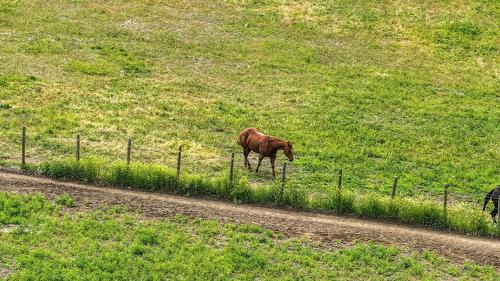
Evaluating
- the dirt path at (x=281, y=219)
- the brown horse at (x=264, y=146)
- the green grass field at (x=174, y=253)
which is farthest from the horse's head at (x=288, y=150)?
the green grass field at (x=174, y=253)

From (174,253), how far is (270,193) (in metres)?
6.05

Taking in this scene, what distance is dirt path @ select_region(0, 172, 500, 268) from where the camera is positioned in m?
29.8

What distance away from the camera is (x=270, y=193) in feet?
108

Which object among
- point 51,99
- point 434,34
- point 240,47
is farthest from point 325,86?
point 51,99

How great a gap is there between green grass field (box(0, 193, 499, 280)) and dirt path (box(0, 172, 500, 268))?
61cm

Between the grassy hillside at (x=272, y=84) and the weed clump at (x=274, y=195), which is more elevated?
the grassy hillside at (x=272, y=84)

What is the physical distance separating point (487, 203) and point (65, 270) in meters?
17.2

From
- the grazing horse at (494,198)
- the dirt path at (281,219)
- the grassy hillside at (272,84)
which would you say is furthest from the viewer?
the grassy hillside at (272,84)

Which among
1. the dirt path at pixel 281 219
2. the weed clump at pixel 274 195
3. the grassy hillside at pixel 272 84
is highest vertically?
the grassy hillside at pixel 272 84

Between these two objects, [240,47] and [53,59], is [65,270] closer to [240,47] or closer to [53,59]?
[53,59]

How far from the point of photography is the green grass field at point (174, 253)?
26.8 meters

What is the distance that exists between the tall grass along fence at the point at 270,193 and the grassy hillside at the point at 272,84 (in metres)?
2.23

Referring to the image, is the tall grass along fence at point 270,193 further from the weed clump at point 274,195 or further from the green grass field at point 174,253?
the green grass field at point 174,253

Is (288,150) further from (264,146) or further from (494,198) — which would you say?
(494,198)
